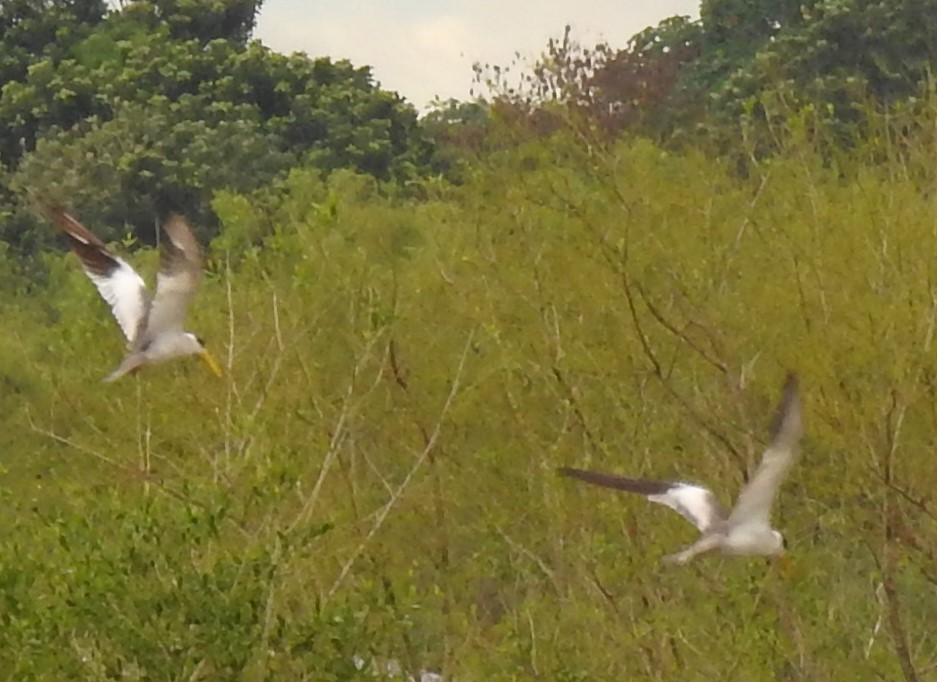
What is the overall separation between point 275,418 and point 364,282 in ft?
6.26

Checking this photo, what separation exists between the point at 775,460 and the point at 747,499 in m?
0.46

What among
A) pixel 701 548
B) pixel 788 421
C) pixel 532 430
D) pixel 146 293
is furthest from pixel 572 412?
pixel 788 421

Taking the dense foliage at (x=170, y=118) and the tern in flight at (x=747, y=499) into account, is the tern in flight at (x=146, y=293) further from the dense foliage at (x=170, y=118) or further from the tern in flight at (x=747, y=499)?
the dense foliage at (x=170, y=118)

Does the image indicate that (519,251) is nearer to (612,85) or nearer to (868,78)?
(612,85)

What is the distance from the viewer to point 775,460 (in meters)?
7.27

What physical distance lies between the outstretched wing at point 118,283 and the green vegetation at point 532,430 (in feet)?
2.38

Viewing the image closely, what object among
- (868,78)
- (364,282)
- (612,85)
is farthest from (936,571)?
(868,78)

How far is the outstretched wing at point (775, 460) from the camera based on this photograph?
23.4 ft

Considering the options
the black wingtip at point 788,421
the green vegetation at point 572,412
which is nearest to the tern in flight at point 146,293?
the green vegetation at point 572,412

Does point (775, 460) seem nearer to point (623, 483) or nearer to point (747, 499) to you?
point (747, 499)

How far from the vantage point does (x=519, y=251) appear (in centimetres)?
1233

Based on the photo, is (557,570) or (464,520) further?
(464,520)

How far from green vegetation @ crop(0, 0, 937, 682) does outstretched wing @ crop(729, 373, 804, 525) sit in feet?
5.04

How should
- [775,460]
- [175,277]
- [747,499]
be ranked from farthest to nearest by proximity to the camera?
1. [175,277]
2. [747,499]
3. [775,460]
